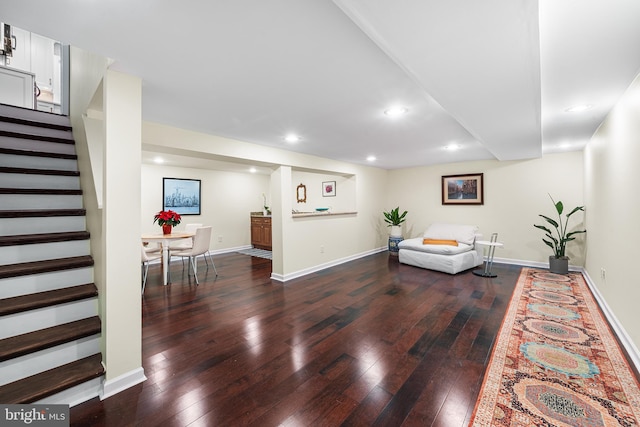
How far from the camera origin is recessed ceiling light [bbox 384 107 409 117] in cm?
258

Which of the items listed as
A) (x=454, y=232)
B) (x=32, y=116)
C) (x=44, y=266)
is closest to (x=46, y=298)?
(x=44, y=266)

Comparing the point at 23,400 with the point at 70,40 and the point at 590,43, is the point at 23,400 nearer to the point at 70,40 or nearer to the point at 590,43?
the point at 70,40

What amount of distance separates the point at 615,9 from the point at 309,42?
150 centimetres

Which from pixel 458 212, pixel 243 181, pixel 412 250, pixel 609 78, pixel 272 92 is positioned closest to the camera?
pixel 609 78

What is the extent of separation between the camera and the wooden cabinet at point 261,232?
694cm

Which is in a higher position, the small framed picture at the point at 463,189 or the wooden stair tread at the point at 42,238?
the small framed picture at the point at 463,189

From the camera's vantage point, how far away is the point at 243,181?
7.49m

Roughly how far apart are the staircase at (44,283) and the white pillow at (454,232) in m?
5.45

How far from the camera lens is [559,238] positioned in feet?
15.9

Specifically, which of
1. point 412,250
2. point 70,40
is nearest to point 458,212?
point 412,250

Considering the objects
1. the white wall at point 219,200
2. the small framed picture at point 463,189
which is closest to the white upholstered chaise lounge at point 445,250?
the small framed picture at point 463,189

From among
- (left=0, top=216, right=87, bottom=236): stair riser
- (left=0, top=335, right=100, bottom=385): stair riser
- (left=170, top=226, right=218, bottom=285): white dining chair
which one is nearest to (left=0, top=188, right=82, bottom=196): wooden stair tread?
(left=0, top=216, right=87, bottom=236): stair riser

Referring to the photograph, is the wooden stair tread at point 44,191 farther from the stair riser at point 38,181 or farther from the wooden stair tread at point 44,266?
the wooden stair tread at point 44,266

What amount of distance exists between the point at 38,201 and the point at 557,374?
4324mm
